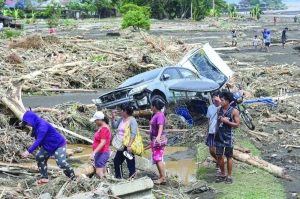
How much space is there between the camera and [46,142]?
8.65 metres

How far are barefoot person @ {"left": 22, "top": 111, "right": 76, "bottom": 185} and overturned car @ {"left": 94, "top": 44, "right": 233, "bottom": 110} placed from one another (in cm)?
653

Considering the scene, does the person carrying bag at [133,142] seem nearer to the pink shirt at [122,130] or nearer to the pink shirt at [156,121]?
the pink shirt at [122,130]

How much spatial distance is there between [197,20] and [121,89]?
3094 inches

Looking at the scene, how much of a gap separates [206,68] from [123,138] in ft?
29.9

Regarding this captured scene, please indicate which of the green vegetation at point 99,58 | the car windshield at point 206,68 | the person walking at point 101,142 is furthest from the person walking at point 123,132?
the green vegetation at point 99,58

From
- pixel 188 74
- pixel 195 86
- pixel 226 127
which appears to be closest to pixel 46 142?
pixel 226 127

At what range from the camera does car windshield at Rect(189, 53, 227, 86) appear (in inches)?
674

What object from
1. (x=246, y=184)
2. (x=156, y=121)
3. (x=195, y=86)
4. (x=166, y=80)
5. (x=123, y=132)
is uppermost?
(x=156, y=121)

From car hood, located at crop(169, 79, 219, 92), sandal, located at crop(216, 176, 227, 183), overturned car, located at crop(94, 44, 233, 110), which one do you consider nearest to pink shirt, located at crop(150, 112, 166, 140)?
sandal, located at crop(216, 176, 227, 183)

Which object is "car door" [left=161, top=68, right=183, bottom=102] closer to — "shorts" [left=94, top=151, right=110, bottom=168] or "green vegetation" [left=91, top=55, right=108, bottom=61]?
"shorts" [left=94, top=151, right=110, bottom=168]

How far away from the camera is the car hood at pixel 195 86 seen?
48.7 ft

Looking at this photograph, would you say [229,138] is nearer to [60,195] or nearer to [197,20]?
[60,195]

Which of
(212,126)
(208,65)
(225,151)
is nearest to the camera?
(225,151)

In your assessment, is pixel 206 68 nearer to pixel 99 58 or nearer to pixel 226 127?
pixel 226 127
